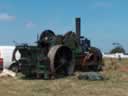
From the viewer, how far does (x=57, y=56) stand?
2159 cm

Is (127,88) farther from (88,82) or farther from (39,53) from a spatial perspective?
(39,53)

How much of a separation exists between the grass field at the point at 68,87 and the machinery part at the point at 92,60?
2.73 m

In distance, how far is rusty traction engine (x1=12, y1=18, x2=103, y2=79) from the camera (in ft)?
66.8

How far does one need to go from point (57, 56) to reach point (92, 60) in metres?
3.15

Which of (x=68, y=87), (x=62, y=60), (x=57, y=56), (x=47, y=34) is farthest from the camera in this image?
(x=47, y=34)

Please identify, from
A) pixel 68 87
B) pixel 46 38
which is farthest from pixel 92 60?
pixel 68 87

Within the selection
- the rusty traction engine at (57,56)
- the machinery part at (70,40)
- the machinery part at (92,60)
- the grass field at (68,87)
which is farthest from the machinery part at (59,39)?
the grass field at (68,87)

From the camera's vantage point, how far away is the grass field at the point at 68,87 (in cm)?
1500

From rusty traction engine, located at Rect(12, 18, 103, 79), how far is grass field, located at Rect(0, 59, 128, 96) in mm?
1107

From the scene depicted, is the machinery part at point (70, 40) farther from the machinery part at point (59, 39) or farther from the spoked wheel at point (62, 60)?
the spoked wheel at point (62, 60)

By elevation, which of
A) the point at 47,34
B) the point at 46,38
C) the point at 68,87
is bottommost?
the point at 68,87

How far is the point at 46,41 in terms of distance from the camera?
21.9 m

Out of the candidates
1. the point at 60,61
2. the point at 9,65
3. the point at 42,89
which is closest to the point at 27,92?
the point at 42,89

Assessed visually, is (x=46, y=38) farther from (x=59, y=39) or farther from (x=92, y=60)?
(x=92, y=60)
